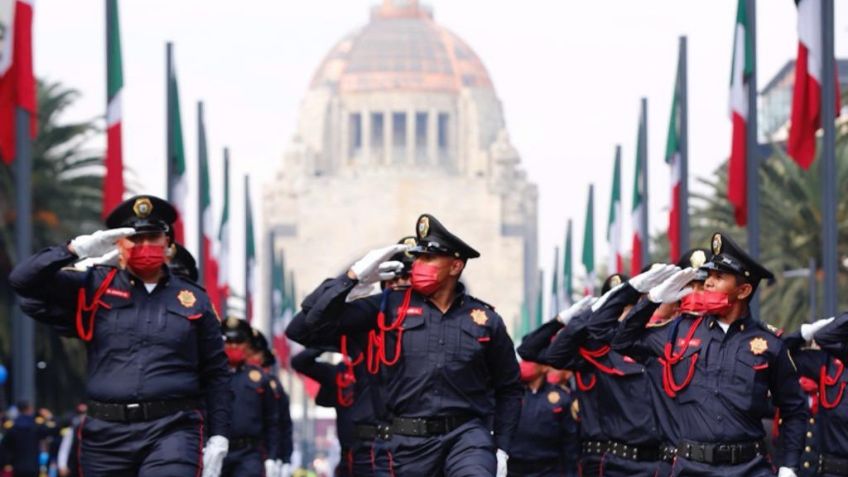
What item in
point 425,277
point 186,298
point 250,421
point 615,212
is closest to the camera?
point 186,298

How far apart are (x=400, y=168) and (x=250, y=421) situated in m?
151

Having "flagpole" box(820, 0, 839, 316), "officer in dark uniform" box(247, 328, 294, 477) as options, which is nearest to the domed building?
"flagpole" box(820, 0, 839, 316)

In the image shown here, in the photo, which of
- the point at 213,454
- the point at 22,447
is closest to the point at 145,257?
the point at 213,454

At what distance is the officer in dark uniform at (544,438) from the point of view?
18766 millimetres

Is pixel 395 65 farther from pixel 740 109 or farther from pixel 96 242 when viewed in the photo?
pixel 96 242

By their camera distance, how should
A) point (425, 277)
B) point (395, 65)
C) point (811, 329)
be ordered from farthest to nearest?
point (395, 65), point (811, 329), point (425, 277)

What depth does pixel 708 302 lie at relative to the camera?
13.7 metres

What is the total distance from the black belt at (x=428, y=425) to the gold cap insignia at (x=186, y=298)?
4.55 feet

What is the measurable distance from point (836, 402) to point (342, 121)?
172 meters

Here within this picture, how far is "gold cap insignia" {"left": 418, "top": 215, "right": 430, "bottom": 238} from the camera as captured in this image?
45.5 ft

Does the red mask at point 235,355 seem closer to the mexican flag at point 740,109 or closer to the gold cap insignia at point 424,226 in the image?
the gold cap insignia at point 424,226

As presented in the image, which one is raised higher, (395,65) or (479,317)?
(395,65)

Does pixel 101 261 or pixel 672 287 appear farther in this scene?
pixel 672 287

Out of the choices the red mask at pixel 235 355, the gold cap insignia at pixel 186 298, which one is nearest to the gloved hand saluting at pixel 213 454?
the gold cap insignia at pixel 186 298
